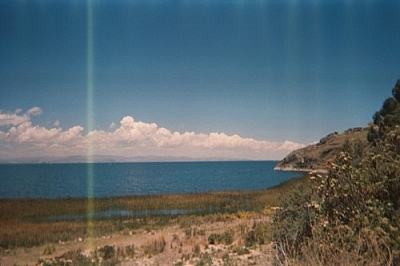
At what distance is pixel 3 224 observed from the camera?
87.5ft

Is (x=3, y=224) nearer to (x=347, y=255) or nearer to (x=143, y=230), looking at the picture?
(x=143, y=230)

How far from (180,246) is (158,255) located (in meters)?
1.45

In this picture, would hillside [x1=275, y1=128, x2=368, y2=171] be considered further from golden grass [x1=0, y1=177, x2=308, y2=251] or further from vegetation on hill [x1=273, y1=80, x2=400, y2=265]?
vegetation on hill [x1=273, y1=80, x2=400, y2=265]

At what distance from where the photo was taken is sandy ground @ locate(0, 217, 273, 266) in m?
12.5

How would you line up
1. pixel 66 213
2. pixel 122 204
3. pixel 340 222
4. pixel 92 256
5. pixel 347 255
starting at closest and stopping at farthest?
1. pixel 347 255
2. pixel 340 222
3. pixel 92 256
4. pixel 66 213
5. pixel 122 204

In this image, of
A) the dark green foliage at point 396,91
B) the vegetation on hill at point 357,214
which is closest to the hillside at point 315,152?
the dark green foliage at point 396,91

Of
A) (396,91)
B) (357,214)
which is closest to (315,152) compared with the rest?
(396,91)

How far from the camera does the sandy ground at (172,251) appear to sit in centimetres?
1253

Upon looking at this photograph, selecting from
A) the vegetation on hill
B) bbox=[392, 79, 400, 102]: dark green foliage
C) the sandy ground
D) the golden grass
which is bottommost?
the golden grass

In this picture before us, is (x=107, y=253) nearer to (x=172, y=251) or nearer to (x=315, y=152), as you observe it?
(x=172, y=251)

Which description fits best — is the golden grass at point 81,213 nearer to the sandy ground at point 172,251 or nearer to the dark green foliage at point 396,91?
the sandy ground at point 172,251

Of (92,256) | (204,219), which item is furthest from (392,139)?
(204,219)

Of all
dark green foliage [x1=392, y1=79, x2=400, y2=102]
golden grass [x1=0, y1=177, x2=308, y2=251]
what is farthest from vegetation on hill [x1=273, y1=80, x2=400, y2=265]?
dark green foliage [x1=392, y1=79, x2=400, y2=102]

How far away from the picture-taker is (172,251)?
15.1m
